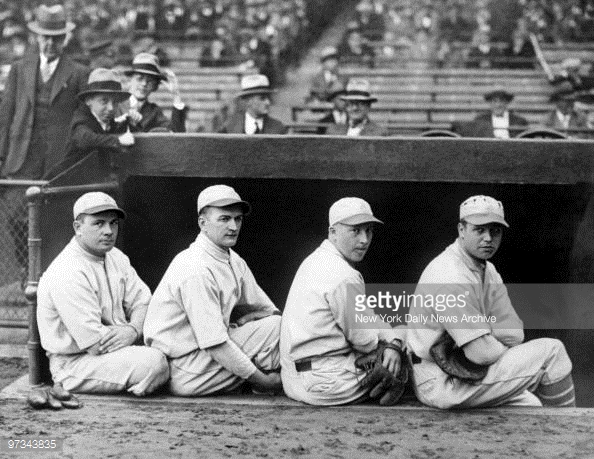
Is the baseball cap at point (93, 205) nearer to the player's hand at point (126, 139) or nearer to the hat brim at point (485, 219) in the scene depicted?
the player's hand at point (126, 139)

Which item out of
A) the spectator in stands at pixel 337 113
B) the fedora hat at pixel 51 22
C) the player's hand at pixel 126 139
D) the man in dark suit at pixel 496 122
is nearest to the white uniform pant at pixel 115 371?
the player's hand at pixel 126 139

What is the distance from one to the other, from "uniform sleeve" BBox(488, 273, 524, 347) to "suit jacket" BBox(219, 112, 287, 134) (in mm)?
3151

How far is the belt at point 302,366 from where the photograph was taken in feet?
18.4

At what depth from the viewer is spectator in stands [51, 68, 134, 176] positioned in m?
6.89

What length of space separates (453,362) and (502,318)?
49cm

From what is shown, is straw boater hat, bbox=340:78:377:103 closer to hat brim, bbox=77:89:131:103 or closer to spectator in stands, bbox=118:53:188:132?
spectator in stands, bbox=118:53:188:132

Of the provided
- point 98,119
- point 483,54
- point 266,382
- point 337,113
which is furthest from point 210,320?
point 483,54

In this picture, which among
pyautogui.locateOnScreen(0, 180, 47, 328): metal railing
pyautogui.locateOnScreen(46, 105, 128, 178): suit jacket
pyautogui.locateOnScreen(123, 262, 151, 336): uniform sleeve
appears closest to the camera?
pyautogui.locateOnScreen(123, 262, 151, 336): uniform sleeve

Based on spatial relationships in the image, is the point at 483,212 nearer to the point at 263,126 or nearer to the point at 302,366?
the point at 302,366

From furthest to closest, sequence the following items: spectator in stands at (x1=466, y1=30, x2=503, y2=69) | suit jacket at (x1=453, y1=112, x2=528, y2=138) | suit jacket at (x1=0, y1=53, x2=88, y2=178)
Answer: spectator in stands at (x1=466, y1=30, x2=503, y2=69) → suit jacket at (x1=453, y1=112, x2=528, y2=138) → suit jacket at (x1=0, y1=53, x2=88, y2=178)

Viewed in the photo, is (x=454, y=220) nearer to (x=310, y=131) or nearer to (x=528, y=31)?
(x=310, y=131)

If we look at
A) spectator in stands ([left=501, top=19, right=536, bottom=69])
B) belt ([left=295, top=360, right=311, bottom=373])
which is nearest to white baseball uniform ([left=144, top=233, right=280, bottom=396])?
belt ([left=295, top=360, right=311, bottom=373])

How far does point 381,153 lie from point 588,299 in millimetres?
2017

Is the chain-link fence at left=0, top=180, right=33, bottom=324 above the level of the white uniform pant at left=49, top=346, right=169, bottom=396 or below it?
above
